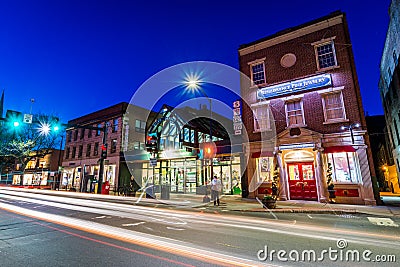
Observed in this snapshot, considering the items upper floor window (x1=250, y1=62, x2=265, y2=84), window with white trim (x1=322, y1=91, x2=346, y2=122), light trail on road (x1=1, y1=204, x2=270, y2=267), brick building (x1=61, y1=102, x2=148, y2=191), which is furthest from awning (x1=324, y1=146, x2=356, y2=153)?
brick building (x1=61, y1=102, x2=148, y2=191)

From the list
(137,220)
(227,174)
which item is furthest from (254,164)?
(137,220)

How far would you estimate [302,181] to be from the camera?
16.0 metres

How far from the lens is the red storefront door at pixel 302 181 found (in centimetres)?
1555

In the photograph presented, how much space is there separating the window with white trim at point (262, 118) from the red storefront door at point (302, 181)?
142 inches

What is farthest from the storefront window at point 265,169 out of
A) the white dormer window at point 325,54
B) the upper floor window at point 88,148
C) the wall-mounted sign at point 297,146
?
the upper floor window at point 88,148

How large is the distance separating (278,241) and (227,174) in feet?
54.2

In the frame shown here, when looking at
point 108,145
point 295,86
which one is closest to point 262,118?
point 295,86

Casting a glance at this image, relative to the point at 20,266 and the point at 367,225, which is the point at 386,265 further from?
the point at 20,266

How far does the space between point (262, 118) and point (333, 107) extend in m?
5.20

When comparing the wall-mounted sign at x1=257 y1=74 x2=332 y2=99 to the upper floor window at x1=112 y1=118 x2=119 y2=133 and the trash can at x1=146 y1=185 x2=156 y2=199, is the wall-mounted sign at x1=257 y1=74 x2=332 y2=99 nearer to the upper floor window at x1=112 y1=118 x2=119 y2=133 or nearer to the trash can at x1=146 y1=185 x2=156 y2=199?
the trash can at x1=146 y1=185 x2=156 y2=199

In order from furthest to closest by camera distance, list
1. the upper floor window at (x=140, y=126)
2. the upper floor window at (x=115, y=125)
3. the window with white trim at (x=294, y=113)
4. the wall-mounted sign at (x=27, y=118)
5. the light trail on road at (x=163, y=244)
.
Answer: the upper floor window at (x=140, y=126), the upper floor window at (x=115, y=125), the window with white trim at (x=294, y=113), the wall-mounted sign at (x=27, y=118), the light trail on road at (x=163, y=244)

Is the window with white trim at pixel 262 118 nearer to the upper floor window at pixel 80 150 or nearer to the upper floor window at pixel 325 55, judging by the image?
the upper floor window at pixel 325 55

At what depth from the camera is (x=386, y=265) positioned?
4.23 m

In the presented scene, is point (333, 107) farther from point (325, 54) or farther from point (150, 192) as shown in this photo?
point (150, 192)
